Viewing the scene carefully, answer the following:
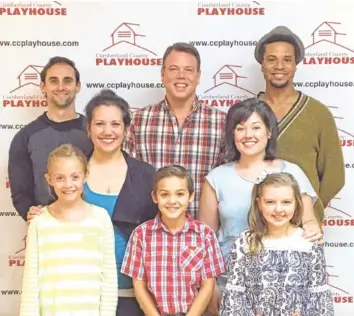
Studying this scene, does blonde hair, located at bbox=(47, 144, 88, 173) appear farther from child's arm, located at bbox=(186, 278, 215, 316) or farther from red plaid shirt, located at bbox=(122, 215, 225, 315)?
child's arm, located at bbox=(186, 278, 215, 316)

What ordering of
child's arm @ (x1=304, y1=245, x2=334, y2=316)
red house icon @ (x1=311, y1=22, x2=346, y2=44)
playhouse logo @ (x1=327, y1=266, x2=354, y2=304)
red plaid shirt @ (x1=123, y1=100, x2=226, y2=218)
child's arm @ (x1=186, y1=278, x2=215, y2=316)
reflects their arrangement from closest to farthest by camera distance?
1. child's arm @ (x1=304, y1=245, x2=334, y2=316)
2. child's arm @ (x1=186, y1=278, x2=215, y2=316)
3. red plaid shirt @ (x1=123, y1=100, x2=226, y2=218)
4. red house icon @ (x1=311, y1=22, x2=346, y2=44)
5. playhouse logo @ (x1=327, y1=266, x2=354, y2=304)

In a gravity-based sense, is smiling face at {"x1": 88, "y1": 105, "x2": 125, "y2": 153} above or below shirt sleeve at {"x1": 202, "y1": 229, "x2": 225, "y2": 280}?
above

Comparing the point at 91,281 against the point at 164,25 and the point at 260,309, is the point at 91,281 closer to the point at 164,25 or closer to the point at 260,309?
the point at 260,309

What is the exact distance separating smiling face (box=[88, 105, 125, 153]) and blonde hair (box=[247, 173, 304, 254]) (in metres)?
0.58

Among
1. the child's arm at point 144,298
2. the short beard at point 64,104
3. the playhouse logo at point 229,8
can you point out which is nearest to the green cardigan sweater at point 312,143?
the playhouse logo at point 229,8

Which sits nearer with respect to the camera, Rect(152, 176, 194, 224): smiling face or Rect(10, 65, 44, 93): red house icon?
Rect(152, 176, 194, 224): smiling face

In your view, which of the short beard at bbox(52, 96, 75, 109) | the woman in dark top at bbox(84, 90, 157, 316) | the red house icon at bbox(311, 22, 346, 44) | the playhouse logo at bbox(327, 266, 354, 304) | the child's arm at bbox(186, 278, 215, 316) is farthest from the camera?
the playhouse logo at bbox(327, 266, 354, 304)

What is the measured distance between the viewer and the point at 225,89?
3.38 meters

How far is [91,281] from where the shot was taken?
2.16 metres

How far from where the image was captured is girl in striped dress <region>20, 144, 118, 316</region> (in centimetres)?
213

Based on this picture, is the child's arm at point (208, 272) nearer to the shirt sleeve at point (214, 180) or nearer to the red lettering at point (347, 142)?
the shirt sleeve at point (214, 180)

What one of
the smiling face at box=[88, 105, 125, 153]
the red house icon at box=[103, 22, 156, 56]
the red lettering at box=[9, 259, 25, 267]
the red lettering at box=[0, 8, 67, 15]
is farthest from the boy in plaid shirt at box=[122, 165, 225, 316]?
the red lettering at box=[0, 8, 67, 15]

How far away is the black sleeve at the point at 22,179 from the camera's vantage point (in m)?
2.82

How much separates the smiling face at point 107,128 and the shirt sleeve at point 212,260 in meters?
0.52
